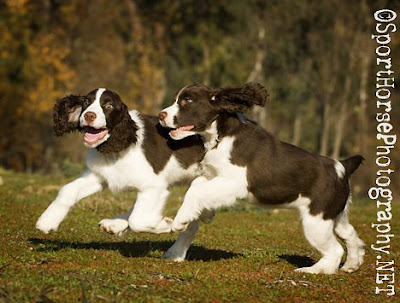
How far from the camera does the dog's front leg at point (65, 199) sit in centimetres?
793

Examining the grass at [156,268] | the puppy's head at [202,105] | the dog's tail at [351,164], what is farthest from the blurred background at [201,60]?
the puppy's head at [202,105]

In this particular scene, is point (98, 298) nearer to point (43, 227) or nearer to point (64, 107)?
point (43, 227)

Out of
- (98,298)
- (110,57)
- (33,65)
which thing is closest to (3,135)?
(33,65)

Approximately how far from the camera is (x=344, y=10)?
41.0 meters

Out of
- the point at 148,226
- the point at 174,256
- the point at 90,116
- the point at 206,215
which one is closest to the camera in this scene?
the point at 90,116

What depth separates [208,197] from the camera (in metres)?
7.95

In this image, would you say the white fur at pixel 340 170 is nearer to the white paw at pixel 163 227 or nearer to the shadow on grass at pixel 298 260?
the shadow on grass at pixel 298 260

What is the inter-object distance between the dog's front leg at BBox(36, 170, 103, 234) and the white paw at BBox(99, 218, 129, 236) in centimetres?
47

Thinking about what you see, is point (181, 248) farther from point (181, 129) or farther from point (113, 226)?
point (181, 129)

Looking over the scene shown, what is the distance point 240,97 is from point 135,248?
8.80 ft

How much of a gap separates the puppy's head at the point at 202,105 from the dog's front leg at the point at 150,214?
73cm

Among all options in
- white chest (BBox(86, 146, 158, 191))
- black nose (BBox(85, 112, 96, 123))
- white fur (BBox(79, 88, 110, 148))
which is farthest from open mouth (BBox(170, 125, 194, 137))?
black nose (BBox(85, 112, 96, 123))

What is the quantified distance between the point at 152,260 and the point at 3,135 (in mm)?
25980

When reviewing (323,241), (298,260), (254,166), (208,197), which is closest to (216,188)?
Answer: (208,197)
